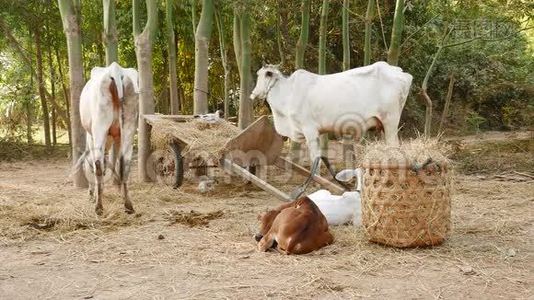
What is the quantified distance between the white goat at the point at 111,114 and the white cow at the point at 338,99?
6.09 feet

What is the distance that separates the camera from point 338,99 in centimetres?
724

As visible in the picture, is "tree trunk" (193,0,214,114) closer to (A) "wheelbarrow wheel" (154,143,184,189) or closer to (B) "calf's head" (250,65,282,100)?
(A) "wheelbarrow wheel" (154,143,184,189)

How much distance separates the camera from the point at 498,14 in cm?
1113

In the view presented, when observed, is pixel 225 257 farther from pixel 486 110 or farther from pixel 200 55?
pixel 486 110

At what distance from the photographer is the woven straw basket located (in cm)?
448

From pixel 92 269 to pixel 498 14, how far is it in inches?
382

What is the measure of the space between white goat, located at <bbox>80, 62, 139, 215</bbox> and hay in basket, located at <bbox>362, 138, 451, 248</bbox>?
2864 millimetres

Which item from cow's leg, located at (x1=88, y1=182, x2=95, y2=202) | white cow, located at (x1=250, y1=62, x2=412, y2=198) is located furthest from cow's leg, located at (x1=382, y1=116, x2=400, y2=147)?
cow's leg, located at (x1=88, y1=182, x2=95, y2=202)

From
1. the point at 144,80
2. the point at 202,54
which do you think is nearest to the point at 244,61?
the point at 202,54

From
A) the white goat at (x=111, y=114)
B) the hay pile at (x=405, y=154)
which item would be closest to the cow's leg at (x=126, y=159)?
the white goat at (x=111, y=114)

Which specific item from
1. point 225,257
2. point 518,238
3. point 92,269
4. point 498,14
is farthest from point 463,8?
point 92,269

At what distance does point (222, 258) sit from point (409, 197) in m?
1.53

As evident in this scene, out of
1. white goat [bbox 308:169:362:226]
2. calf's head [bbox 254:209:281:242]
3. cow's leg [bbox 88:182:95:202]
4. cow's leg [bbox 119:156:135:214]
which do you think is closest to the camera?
calf's head [bbox 254:209:281:242]

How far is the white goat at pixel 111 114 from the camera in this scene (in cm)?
602
